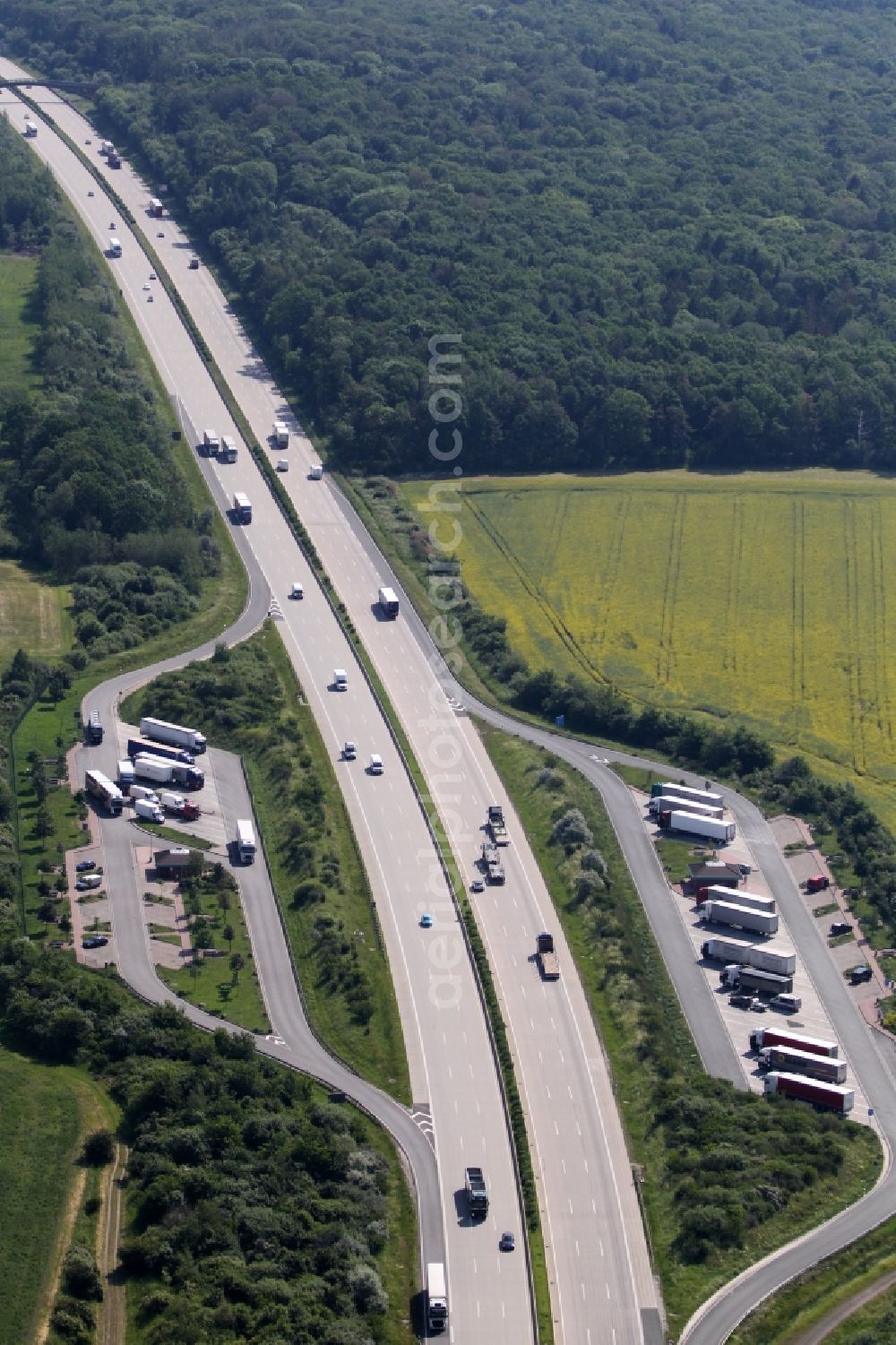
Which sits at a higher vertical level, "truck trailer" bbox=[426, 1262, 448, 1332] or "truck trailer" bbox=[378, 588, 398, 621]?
"truck trailer" bbox=[378, 588, 398, 621]

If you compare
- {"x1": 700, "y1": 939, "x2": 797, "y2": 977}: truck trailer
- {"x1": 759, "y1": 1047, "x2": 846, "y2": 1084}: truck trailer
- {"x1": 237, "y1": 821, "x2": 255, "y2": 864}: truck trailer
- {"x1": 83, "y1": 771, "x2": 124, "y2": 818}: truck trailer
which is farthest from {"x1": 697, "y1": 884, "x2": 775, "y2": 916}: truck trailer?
{"x1": 83, "y1": 771, "x2": 124, "y2": 818}: truck trailer

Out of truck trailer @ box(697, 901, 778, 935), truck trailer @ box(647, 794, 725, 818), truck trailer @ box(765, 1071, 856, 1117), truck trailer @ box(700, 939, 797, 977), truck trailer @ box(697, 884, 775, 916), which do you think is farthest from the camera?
truck trailer @ box(647, 794, 725, 818)

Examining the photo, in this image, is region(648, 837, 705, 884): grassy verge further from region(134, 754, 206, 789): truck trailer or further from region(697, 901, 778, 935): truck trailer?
region(134, 754, 206, 789): truck trailer

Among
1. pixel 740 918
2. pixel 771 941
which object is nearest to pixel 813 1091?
pixel 771 941

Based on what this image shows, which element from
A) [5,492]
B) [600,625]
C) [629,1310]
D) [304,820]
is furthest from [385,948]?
[5,492]

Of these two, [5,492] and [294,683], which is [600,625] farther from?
[5,492]

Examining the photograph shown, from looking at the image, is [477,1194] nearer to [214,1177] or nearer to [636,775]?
[214,1177]

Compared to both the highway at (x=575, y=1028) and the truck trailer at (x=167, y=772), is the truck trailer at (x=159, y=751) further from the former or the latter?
the highway at (x=575, y=1028)
